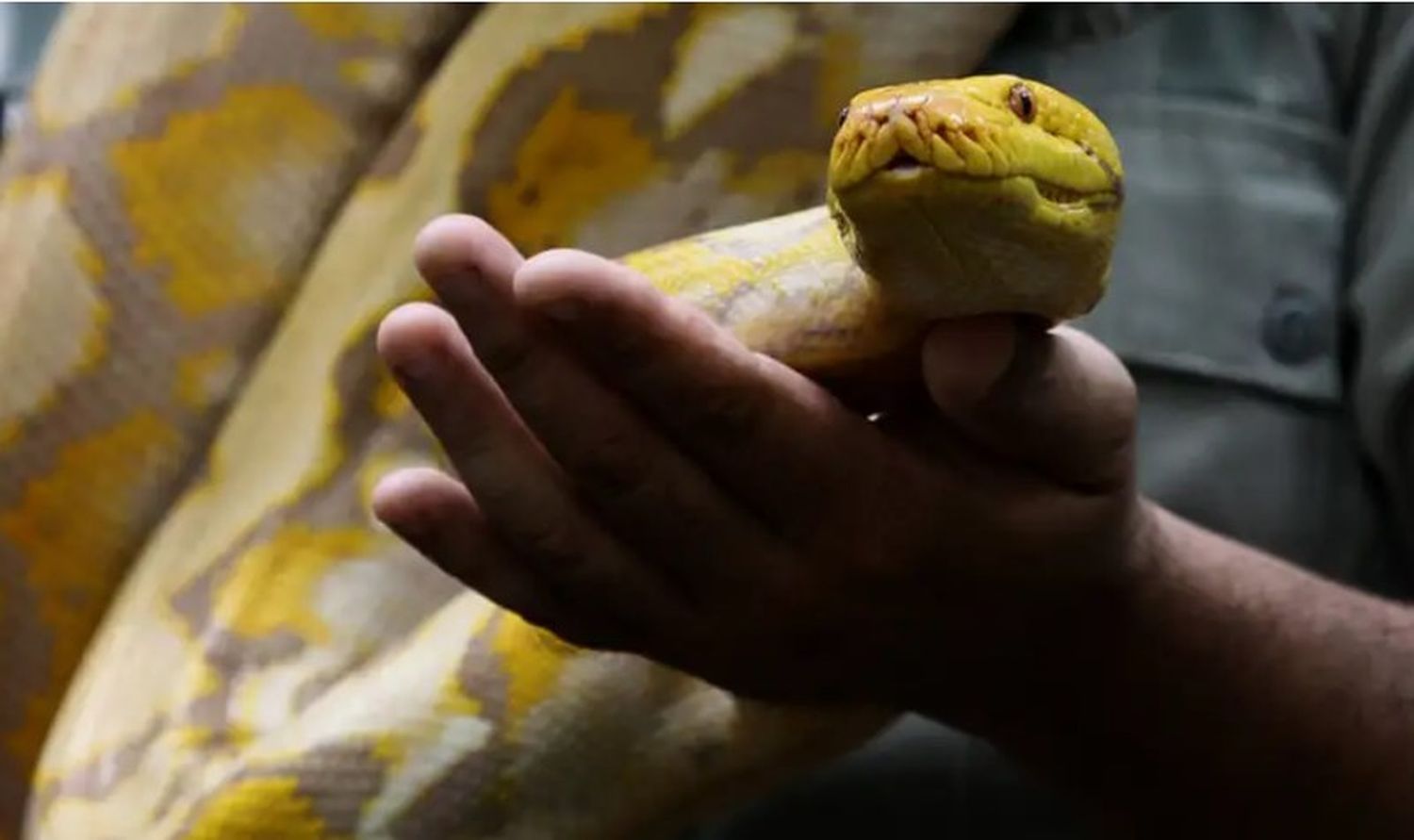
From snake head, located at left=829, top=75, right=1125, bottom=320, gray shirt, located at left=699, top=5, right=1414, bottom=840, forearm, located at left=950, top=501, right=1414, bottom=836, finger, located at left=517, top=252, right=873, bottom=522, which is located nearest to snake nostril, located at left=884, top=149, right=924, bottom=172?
snake head, located at left=829, top=75, right=1125, bottom=320

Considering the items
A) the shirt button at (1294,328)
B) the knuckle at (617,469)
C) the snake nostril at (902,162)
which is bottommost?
the shirt button at (1294,328)

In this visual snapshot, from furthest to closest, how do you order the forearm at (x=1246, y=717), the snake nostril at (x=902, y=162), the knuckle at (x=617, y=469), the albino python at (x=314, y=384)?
the albino python at (x=314, y=384)
the forearm at (x=1246, y=717)
the knuckle at (x=617, y=469)
the snake nostril at (x=902, y=162)

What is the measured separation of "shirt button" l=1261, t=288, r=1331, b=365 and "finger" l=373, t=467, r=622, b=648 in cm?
49

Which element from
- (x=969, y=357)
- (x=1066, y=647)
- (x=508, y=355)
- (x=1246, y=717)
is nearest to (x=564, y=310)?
(x=508, y=355)

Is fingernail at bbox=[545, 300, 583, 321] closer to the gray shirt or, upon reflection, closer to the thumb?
the thumb

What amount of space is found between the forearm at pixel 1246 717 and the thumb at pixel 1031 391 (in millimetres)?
168

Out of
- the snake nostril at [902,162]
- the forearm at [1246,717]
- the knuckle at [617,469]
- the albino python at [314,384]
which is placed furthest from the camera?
the albino python at [314,384]

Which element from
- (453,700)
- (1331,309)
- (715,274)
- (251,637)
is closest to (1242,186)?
(1331,309)

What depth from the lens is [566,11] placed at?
3.81ft

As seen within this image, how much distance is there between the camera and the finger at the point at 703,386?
0.63 m

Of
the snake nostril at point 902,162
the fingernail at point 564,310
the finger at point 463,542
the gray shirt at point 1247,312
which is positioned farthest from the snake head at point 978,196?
the gray shirt at point 1247,312

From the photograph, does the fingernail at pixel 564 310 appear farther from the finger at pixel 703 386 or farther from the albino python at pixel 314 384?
the albino python at pixel 314 384

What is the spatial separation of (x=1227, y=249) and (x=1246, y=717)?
33 centimetres

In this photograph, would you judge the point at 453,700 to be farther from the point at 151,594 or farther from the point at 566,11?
the point at 566,11
